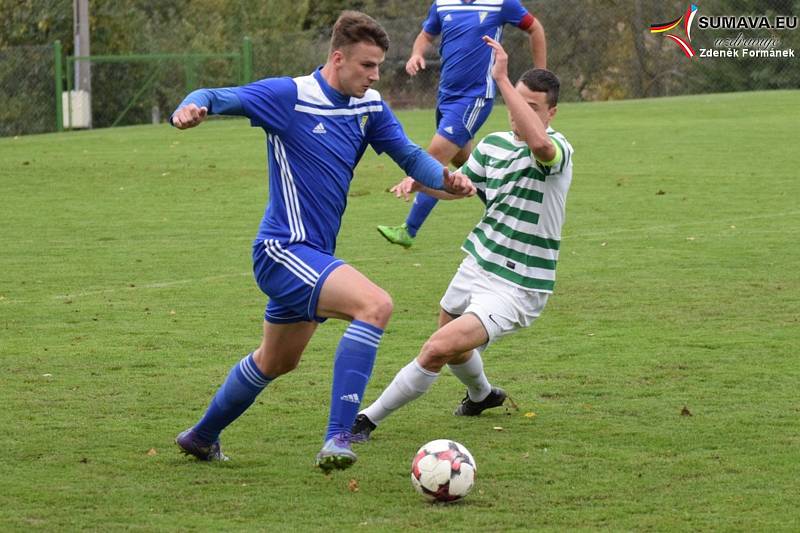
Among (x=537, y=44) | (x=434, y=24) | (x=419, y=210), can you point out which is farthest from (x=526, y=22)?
(x=419, y=210)

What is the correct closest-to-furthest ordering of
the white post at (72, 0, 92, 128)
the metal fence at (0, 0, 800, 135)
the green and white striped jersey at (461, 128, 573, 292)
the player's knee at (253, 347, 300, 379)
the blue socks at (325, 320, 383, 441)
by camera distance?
the blue socks at (325, 320, 383, 441), the player's knee at (253, 347, 300, 379), the green and white striped jersey at (461, 128, 573, 292), the white post at (72, 0, 92, 128), the metal fence at (0, 0, 800, 135)

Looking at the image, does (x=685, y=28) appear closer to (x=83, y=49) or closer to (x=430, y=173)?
(x=83, y=49)

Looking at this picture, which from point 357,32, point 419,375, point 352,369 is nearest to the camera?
point 352,369

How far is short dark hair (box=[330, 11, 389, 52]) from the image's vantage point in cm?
614

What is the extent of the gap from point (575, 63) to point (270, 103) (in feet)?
110

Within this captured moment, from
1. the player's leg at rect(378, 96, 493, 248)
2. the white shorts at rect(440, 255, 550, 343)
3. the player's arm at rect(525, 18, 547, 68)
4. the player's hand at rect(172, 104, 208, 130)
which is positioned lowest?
the player's leg at rect(378, 96, 493, 248)

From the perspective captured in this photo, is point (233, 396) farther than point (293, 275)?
Yes

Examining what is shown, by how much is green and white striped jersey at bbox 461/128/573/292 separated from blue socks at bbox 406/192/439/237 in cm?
437

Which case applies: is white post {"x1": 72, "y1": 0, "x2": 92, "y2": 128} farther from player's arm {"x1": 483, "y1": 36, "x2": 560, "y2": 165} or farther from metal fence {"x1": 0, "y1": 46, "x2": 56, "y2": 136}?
player's arm {"x1": 483, "y1": 36, "x2": 560, "y2": 165}

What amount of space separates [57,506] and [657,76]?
1433 inches

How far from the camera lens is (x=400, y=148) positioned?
6.52 m

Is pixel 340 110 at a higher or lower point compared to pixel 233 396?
higher

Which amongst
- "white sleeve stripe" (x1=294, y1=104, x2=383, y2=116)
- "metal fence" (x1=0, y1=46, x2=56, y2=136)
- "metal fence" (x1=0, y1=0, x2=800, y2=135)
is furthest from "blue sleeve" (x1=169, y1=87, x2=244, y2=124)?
"metal fence" (x1=0, y1=0, x2=800, y2=135)

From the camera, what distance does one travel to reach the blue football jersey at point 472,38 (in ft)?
40.8
